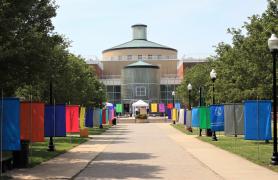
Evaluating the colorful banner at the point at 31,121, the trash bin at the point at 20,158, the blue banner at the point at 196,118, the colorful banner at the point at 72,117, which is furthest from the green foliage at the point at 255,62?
the trash bin at the point at 20,158

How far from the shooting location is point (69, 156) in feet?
76.0

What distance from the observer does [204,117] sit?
36.9 meters

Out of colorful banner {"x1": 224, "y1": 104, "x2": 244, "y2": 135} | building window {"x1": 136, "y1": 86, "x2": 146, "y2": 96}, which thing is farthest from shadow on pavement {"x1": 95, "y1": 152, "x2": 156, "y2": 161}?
building window {"x1": 136, "y1": 86, "x2": 146, "y2": 96}

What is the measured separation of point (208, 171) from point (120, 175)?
10.0 ft

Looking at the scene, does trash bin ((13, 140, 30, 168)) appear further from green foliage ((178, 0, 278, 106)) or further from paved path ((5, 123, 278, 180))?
green foliage ((178, 0, 278, 106))

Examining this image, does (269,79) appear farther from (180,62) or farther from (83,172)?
(180,62)

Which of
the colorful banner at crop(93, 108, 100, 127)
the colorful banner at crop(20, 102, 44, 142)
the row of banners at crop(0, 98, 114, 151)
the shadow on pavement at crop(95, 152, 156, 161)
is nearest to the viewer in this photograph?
the row of banners at crop(0, 98, 114, 151)

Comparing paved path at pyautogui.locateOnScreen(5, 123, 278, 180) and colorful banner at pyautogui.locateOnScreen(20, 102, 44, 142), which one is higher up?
colorful banner at pyautogui.locateOnScreen(20, 102, 44, 142)

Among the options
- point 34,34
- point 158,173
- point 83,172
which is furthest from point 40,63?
point 158,173

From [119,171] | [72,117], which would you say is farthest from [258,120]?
[72,117]

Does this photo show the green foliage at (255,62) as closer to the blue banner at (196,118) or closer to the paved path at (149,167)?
the blue banner at (196,118)

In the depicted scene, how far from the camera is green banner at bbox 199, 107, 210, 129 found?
3634cm

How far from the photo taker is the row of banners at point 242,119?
21.5 meters

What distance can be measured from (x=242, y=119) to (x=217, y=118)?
4459mm
